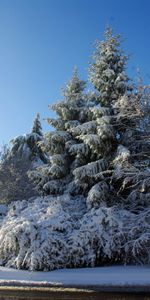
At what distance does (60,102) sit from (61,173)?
3174 millimetres

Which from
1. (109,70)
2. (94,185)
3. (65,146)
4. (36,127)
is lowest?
(94,185)

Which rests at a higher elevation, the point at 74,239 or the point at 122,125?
the point at 122,125

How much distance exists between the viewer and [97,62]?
1396 centimetres

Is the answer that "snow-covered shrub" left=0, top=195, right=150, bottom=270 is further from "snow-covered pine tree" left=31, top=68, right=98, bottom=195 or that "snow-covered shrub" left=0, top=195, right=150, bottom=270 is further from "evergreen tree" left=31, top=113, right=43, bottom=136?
"evergreen tree" left=31, top=113, right=43, bottom=136

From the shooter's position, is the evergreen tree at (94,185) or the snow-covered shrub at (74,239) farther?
the evergreen tree at (94,185)

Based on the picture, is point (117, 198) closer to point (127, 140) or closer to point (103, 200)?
point (103, 200)

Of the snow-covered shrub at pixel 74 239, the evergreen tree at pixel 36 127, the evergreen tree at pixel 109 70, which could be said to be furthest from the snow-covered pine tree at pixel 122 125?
the evergreen tree at pixel 36 127

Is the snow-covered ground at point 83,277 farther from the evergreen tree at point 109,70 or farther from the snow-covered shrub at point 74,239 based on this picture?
the evergreen tree at point 109,70

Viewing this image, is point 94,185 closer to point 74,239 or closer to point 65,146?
point 74,239

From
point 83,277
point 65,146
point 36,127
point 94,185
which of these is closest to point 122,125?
point 94,185

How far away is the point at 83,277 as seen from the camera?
8.00m

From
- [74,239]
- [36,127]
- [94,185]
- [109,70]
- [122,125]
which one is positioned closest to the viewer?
[74,239]

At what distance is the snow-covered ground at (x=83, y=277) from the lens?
7.45 metres

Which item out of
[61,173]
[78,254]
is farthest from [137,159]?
[78,254]
